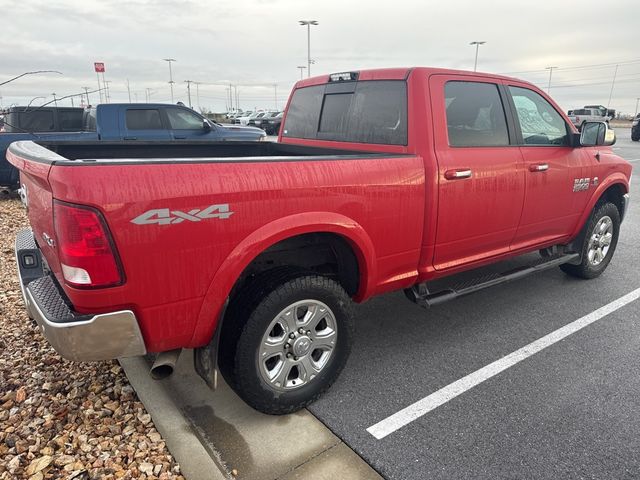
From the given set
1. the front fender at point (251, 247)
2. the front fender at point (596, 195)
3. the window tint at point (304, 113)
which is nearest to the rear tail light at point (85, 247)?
the front fender at point (251, 247)

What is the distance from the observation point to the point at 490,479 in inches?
90.0

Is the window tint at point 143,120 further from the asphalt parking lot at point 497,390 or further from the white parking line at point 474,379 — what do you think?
the white parking line at point 474,379

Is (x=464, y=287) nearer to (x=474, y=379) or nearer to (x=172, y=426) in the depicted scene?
(x=474, y=379)

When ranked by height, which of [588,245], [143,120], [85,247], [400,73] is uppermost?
[400,73]

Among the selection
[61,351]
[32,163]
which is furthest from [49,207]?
[61,351]

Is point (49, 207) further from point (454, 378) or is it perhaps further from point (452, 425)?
point (454, 378)

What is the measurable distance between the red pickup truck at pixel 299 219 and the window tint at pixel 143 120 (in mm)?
6332

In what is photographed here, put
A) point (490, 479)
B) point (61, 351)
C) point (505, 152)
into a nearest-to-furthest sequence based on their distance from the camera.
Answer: point (61, 351), point (490, 479), point (505, 152)

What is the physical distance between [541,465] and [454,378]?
825 millimetres

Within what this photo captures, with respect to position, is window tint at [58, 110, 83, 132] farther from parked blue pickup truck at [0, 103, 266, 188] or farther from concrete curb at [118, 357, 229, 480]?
concrete curb at [118, 357, 229, 480]

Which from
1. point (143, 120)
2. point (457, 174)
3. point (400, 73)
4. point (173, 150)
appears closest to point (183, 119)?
point (143, 120)

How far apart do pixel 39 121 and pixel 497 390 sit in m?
9.75

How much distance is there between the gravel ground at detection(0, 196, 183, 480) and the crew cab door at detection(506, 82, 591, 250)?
3107 mm

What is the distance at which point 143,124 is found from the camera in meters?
9.81
